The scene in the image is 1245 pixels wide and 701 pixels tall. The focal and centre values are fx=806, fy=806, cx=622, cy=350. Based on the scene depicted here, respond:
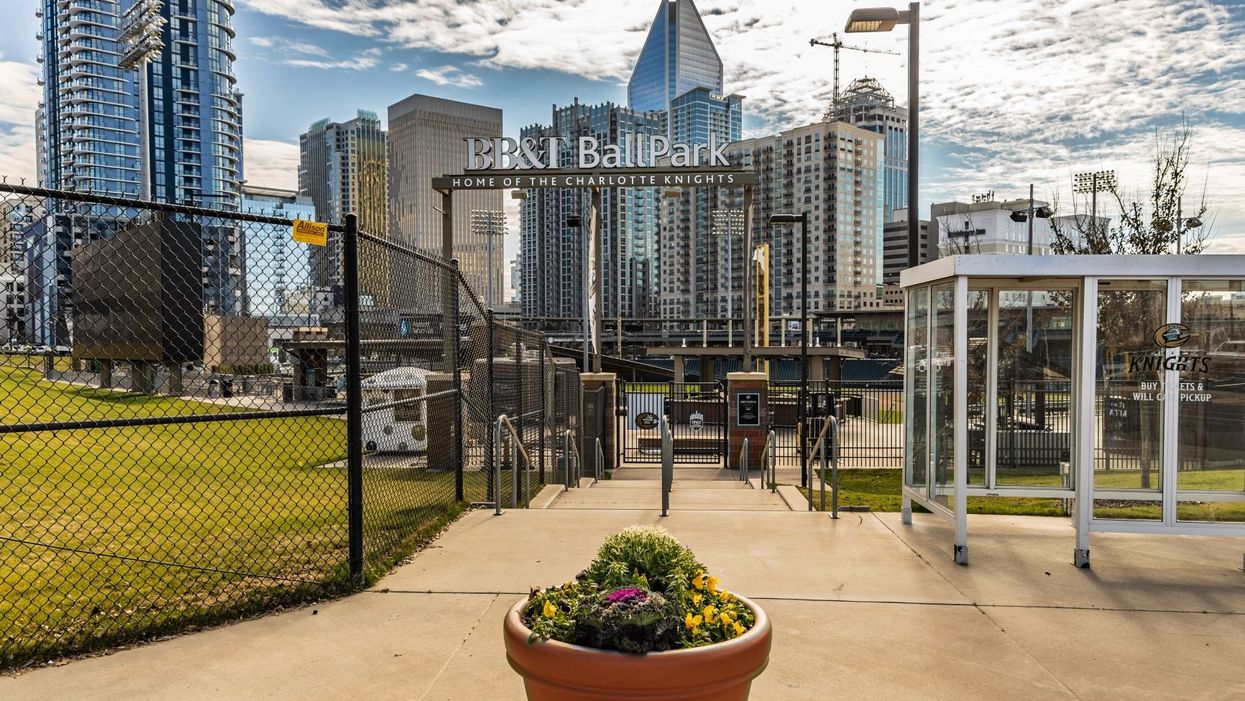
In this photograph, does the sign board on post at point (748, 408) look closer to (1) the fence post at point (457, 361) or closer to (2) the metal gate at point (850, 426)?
(2) the metal gate at point (850, 426)

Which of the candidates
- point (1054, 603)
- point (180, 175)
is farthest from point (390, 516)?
point (180, 175)

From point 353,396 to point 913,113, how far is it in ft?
24.6

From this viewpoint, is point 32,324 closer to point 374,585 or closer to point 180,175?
point 374,585

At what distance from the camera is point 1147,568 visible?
22.8 ft

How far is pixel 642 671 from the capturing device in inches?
117

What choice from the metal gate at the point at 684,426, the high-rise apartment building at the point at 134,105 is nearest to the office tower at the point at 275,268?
the metal gate at the point at 684,426

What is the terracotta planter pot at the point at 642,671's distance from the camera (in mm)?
2969

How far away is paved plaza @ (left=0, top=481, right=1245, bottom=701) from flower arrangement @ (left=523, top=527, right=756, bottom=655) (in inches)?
44.4

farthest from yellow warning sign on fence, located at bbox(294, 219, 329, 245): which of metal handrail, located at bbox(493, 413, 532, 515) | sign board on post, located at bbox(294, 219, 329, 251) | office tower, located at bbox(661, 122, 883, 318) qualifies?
office tower, located at bbox(661, 122, 883, 318)

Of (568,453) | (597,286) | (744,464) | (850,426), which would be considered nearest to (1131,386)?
(568,453)

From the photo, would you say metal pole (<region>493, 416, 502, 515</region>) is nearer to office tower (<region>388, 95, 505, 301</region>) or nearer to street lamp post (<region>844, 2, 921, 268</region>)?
street lamp post (<region>844, 2, 921, 268</region>)

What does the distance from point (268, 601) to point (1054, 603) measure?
5.64 meters

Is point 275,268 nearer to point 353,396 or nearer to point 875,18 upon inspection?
point 353,396

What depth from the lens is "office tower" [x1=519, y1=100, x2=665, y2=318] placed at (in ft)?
353
